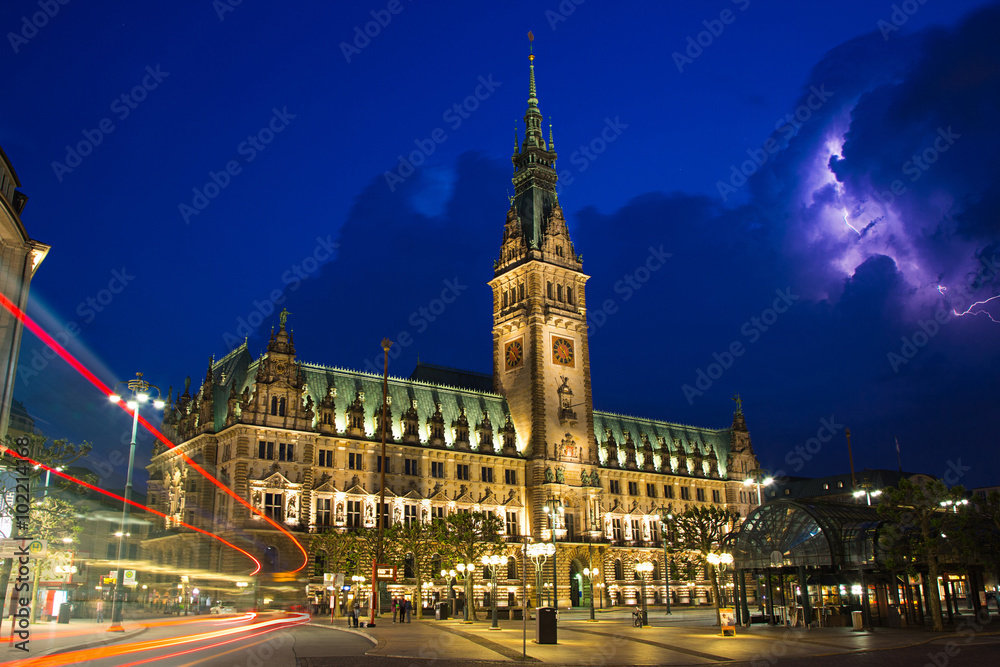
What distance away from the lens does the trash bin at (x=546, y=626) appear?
3775cm

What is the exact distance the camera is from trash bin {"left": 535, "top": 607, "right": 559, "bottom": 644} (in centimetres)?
3775

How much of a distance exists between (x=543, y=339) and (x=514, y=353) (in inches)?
188

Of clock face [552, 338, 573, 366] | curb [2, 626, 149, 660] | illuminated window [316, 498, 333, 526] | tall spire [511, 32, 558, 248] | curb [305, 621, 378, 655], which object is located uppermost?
tall spire [511, 32, 558, 248]

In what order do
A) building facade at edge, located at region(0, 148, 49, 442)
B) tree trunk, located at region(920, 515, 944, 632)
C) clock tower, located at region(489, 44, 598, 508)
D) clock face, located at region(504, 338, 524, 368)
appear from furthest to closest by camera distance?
clock face, located at region(504, 338, 524, 368)
clock tower, located at region(489, 44, 598, 508)
tree trunk, located at region(920, 515, 944, 632)
building facade at edge, located at region(0, 148, 49, 442)

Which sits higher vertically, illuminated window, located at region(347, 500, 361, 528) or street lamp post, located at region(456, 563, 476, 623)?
illuminated window, located at region(347, 500, 361, 528)

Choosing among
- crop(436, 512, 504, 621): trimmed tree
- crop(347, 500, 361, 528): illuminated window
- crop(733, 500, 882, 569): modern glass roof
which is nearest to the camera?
crop(733, 500, 882, 569): modern glass roof

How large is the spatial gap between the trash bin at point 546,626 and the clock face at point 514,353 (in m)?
70.6

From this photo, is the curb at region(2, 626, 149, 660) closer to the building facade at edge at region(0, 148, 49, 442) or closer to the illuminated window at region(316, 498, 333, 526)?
the building facade at edge at region(0, 148, 49, 442)

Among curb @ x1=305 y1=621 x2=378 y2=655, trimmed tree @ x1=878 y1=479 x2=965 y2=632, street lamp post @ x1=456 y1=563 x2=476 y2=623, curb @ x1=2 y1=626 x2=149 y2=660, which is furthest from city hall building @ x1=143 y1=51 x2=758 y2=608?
trimmed tree @ x1=878 y1=479 x2=965 y2=632

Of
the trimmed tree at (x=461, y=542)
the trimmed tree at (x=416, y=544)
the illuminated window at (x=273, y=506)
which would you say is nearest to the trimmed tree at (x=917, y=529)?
the trimmed tree at (x=461, y=542)

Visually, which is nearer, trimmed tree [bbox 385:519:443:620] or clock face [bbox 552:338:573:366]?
trimmed tree [bbox 385:519:443:620]

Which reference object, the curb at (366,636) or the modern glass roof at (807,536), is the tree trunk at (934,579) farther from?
the curb at (366,636)

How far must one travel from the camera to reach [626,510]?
114m

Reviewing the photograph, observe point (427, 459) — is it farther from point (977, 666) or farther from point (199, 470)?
point (977, 666)
